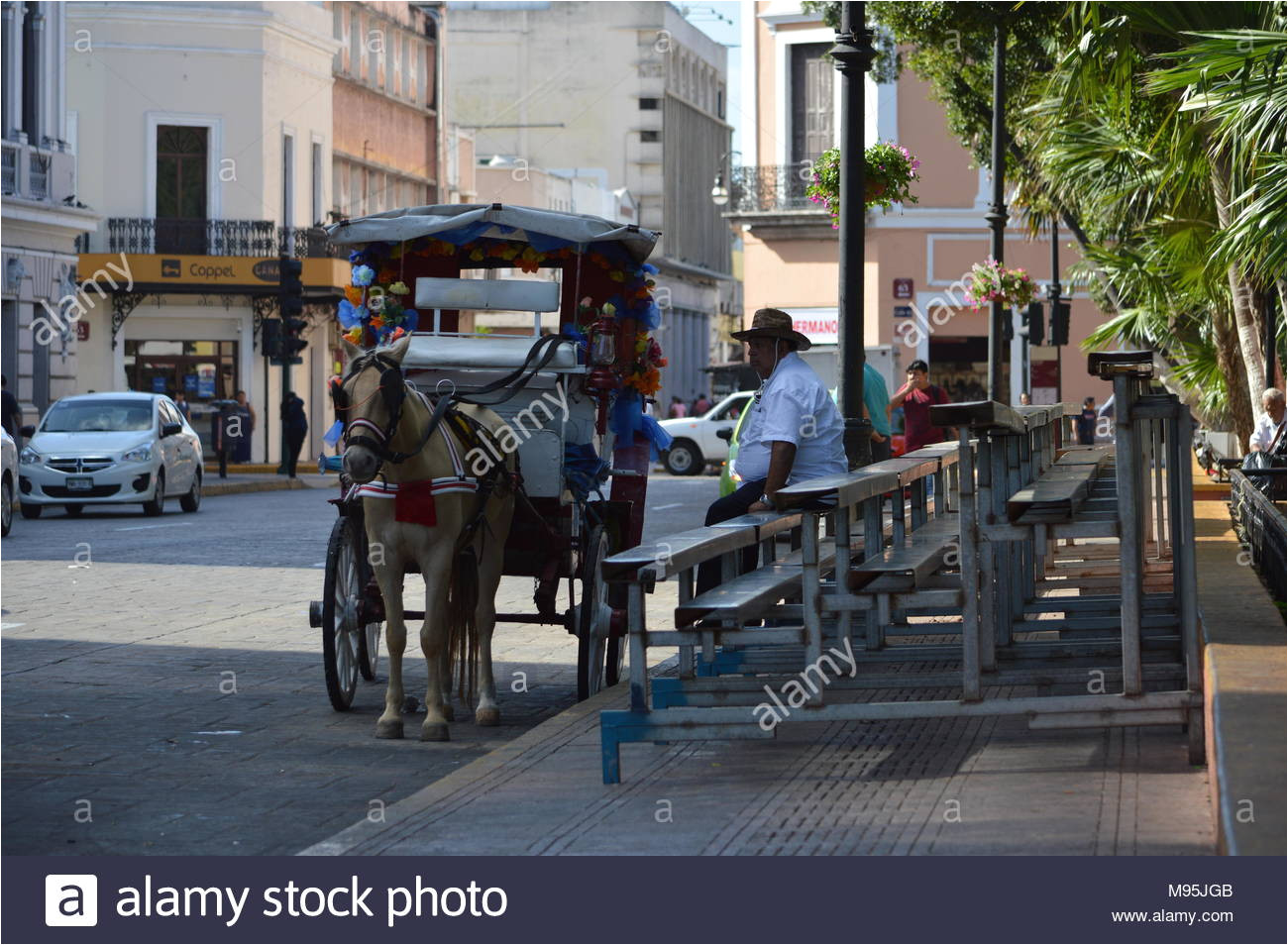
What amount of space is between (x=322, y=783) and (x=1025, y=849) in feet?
10.6

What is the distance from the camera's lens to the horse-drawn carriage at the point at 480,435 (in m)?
9.66

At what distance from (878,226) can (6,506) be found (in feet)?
89.7

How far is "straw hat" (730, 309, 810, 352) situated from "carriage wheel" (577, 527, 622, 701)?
1.36m

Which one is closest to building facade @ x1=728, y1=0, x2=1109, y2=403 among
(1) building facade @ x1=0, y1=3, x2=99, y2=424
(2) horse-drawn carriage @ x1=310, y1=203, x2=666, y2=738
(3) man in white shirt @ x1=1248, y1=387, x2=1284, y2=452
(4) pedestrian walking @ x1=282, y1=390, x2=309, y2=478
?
(4) pedestrian walking @ x1=282, y1=390, x2=309, y2=478

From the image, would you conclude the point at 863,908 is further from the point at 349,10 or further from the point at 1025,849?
the point at 349,10

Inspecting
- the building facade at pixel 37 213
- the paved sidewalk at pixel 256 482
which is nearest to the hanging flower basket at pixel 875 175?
the paved sidewalk at pixel 256 482

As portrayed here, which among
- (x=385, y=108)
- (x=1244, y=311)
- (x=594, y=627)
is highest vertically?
(x=385, y=108)

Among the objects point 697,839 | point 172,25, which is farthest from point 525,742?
point 172,25

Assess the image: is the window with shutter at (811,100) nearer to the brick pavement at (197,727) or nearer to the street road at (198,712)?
the street road at (198,712)

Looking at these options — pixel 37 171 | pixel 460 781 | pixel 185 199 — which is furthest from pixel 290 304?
pixel 460 781

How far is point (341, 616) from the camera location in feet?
34.2

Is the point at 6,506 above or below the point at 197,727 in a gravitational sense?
above

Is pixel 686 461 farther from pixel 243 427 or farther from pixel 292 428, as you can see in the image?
pixel 243 427

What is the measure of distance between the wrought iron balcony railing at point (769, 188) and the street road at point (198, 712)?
29898 mm
